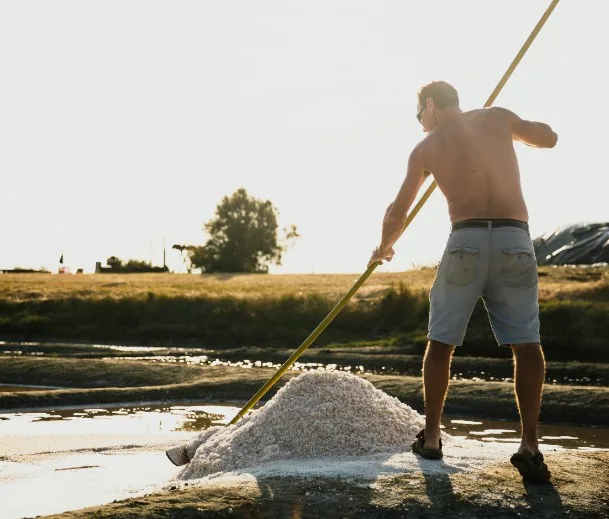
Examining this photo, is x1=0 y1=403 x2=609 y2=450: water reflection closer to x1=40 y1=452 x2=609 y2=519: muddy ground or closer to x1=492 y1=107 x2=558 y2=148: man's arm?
x1=40 y1=452 x2=609 y2=519: muddy ground

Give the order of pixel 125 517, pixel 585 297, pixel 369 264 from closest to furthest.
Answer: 1. pixel 125 517
2. pixel 369 264
3. pixel 585 297

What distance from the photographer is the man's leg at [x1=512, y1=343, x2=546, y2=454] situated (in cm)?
385

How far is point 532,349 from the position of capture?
3.85 meters

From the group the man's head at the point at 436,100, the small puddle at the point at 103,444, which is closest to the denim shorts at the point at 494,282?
the man's head at the point at 436,100

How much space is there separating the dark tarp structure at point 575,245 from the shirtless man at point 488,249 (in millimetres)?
30712

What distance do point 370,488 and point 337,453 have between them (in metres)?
0.91

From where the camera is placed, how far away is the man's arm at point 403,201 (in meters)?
4.06

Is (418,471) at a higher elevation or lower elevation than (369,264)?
lower

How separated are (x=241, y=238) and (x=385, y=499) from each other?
54347 mm

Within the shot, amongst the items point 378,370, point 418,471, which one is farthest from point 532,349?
point 378,370

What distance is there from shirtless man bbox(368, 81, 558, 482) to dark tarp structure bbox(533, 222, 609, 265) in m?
30.7

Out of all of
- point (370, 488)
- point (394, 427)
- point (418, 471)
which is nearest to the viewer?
point (370, 488)

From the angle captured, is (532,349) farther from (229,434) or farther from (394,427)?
(229,434)

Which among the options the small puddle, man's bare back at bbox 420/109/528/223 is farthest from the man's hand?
the small puddle
